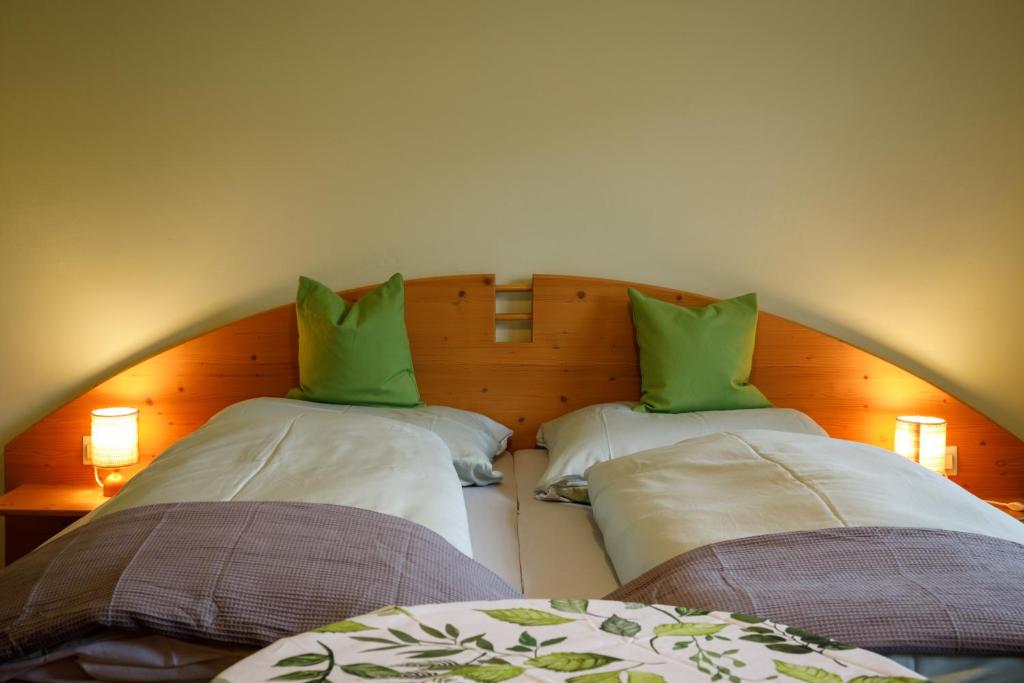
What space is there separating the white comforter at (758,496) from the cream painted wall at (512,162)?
101 centimetres

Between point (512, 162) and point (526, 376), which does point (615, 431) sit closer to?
point (526, 376)

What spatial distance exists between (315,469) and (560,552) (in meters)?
0.53

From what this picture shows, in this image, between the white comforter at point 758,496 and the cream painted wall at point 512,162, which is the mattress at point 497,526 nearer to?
the white comforter at point 758,496

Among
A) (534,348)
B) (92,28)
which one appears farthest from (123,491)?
(92,28)

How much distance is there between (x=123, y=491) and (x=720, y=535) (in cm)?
117

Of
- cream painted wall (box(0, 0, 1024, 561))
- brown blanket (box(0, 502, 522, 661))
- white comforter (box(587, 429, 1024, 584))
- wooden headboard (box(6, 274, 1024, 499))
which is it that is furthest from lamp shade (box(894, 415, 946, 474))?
brown blanket (box(0, 502, 522, 661))

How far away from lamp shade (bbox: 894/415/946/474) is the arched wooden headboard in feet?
0.31

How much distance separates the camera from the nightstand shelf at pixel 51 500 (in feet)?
7.77

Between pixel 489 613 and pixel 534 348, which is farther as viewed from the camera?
pixel 534 348

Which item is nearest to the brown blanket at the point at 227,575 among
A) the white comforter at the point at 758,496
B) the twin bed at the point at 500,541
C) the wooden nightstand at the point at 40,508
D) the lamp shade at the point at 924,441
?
the twin bed at the point at 500,541

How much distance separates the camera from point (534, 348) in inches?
105

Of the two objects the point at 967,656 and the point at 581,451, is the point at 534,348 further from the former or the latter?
the point at 967,656

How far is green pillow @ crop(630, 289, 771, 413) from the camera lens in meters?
2.45

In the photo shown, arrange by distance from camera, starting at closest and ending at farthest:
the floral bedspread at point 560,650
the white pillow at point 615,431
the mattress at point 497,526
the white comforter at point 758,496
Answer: the floral bedspread at point 560,650 → the white comforter at point 758,496 → the mattress at point 497,526 → the white pillow at point 615,431
